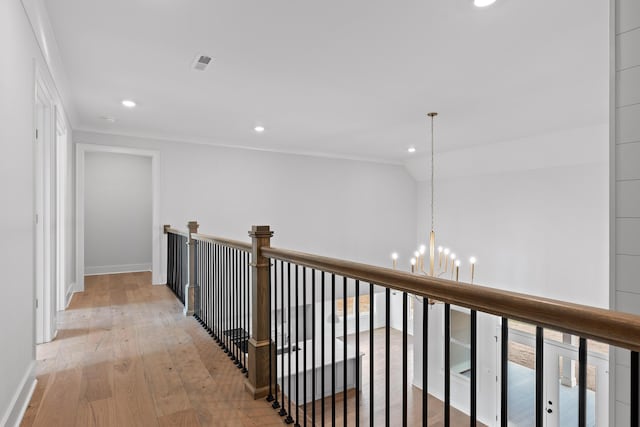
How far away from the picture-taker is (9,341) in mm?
1707

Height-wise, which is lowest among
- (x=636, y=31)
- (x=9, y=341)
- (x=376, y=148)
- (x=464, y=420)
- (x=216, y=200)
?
(x=464, y=420)

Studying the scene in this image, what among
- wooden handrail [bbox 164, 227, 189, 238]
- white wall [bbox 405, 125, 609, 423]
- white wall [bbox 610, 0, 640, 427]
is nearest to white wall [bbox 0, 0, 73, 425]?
wooden handrail [bbox 164, 227, 189, 238]

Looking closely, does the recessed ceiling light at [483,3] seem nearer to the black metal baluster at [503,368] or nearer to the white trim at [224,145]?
the black metal baluster at [503,368]

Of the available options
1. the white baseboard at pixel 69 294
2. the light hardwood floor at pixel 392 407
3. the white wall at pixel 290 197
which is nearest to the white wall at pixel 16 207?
the white baseboard at pixel 69 294

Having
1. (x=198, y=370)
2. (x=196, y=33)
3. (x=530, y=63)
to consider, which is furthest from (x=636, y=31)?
(x=198, y=370)

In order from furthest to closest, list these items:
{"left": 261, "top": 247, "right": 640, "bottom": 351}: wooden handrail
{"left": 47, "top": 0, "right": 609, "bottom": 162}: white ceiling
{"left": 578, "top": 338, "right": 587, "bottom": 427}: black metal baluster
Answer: {"left": 47, "top": 0, "right": 609, "bottom": 162}: white ceiling
{"left": 578, "top": 338, "right": 587, "bottom": 427}: black metal baluster
{"left": 261, "top": 247, "right": 640, "bottom": 351}: wooden handrail

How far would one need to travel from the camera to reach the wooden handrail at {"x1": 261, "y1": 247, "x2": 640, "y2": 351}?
67cm

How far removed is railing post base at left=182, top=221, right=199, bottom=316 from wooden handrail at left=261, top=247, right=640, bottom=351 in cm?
294

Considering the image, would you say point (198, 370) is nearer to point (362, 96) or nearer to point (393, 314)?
point (362, 96)

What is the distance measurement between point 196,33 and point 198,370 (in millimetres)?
2323

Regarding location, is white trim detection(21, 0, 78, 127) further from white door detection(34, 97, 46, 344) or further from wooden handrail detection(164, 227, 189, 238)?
wooden handrail detection(164, 227, 189, 238)

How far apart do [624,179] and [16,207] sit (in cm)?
286

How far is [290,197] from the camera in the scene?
663cm

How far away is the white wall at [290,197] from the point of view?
5.52m
